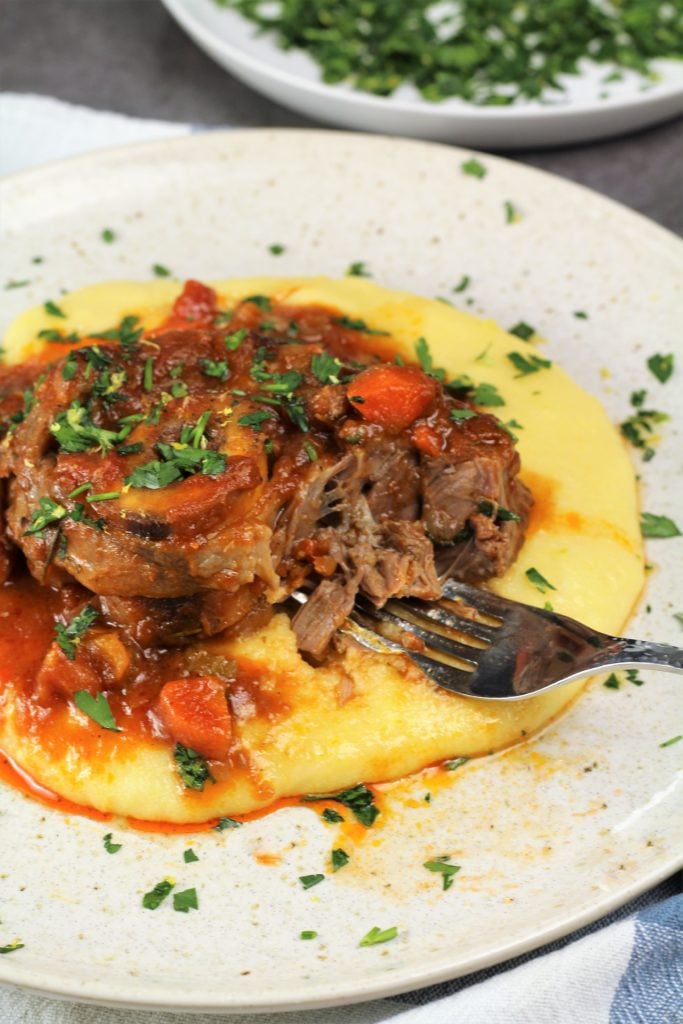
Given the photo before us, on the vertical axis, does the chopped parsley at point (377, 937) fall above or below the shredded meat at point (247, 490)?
below

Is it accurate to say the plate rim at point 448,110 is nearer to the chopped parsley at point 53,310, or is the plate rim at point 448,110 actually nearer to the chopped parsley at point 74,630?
the chopped parsley at point 53,310

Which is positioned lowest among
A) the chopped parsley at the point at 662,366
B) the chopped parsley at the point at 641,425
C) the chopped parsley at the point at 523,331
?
the chopped parsley at the point at 523,331

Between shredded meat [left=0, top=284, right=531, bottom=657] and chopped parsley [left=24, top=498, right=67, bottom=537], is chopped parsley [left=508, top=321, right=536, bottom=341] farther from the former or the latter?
chopped parsley [left=24, top=498, right=67, bottom=537]

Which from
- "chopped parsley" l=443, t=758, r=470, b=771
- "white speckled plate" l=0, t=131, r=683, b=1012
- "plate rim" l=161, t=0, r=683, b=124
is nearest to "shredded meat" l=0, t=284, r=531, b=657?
"chopped parsley" l=443, t=758, r=470, b=771

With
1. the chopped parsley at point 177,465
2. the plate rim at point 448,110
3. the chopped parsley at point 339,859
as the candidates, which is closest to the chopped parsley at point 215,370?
the chopped parsley at point 177,465

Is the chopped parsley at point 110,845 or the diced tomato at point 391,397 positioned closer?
the chopped parsley at point 110,845

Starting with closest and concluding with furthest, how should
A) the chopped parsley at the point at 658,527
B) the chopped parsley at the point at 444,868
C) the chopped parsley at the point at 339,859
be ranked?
the chopped parsley at the point at 444,868, the chopped parsley at the point at 339,859, the chopped parsley at the point at 658,527

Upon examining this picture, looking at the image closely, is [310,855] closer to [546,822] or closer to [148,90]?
[546,822]
